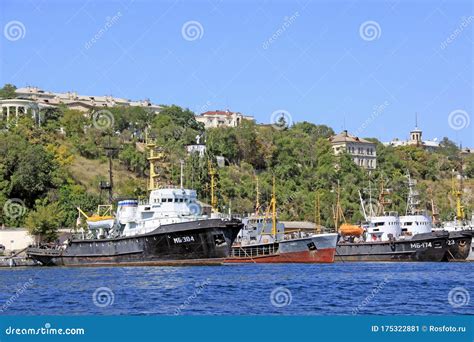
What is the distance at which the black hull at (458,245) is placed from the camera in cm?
8306

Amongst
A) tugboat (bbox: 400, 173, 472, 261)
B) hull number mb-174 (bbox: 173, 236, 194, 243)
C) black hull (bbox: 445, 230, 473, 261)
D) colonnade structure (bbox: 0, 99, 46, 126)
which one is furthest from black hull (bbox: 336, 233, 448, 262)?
colonnade structure (bbox: 0, 99, 46, 126)

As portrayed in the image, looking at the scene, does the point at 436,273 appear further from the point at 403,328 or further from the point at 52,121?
the point at 52,121

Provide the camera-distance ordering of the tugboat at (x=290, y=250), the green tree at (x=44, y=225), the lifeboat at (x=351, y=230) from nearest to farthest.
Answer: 1. the tugboat at (x=290, y=250)
2. the green tree at (x=44, y=225)
3. the lifeboat at (x=351, y=230)

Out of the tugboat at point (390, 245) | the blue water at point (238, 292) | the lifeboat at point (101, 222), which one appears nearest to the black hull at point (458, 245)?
the tugboat at point (390, 245)

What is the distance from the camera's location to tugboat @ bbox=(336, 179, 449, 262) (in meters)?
82.0

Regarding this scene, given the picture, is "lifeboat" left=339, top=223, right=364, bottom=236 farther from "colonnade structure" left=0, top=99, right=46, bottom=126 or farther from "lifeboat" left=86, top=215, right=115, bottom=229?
"colonnade structure" left=0, top=99, right=46, bottom=126

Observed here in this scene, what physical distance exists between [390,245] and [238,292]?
41.2m

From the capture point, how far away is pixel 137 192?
119m

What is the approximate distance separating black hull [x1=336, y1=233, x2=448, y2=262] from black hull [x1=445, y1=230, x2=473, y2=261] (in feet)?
2.32

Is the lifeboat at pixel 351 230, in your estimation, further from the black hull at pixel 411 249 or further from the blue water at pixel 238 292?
the blue water at pixel 238 292

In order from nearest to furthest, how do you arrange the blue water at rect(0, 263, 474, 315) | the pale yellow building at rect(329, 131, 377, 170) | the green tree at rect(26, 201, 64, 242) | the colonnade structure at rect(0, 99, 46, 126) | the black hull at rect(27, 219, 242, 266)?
the blue water at rect(0, 263, 474, 315)
the black hull at rect(27, 219, 242, 266)
the green tree at rect(26, 201, 64, 242)
the colonnade structure at rect(0, 99, 46, 126)
the pale yellow building at rect(329, 131, 377, 170)

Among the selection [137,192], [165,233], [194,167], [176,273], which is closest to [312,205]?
[194,167]

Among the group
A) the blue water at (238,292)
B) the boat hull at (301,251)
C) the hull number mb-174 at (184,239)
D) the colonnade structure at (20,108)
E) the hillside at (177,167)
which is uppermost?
the colonnade structure at (20,108)

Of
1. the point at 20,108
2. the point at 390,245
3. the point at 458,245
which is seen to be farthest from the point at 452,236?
the point at 20,108
